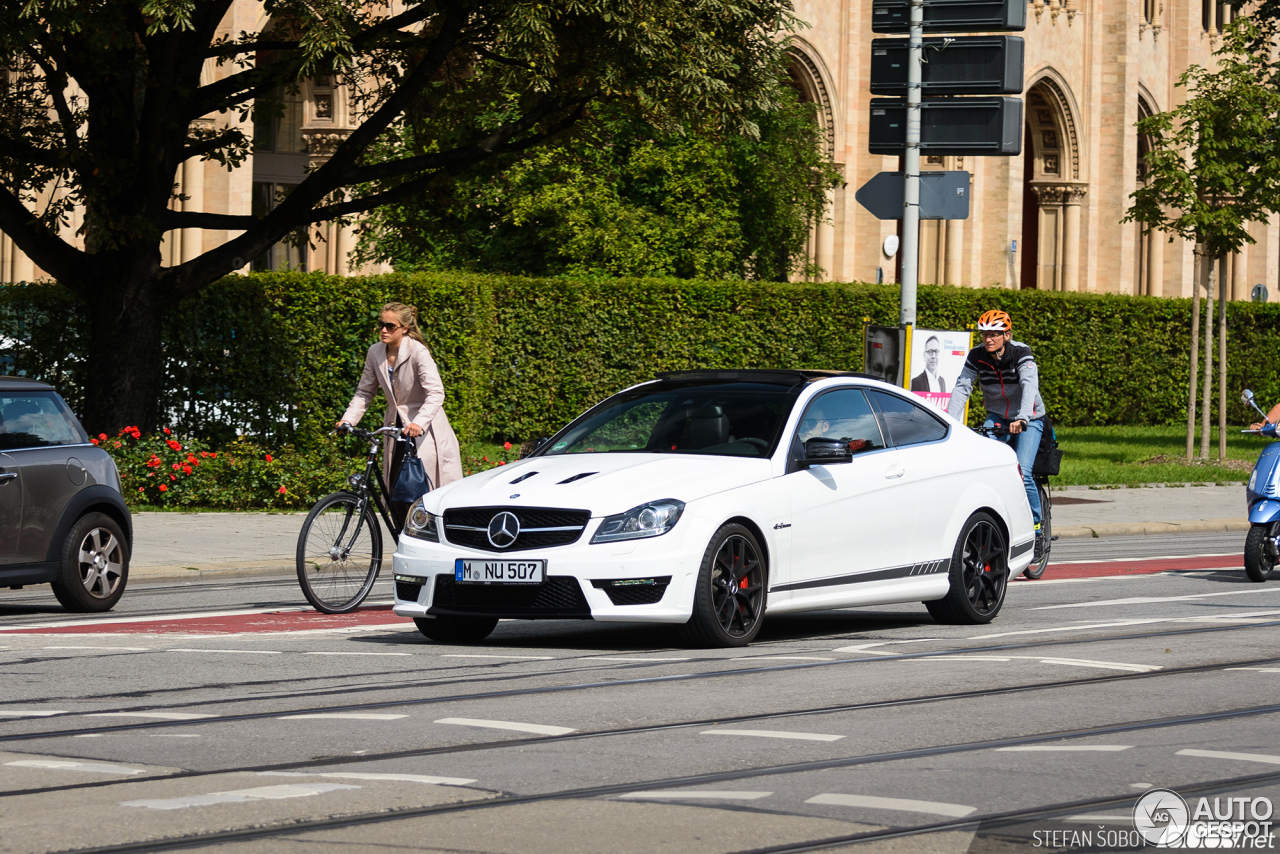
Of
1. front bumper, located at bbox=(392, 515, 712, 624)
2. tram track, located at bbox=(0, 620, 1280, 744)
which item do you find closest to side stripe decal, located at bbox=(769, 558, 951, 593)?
A: tram track, located at bbox=(0, 620, 1280, 744)

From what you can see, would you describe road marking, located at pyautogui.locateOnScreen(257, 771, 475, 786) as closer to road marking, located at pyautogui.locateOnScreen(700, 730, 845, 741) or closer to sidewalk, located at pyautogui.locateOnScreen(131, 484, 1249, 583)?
road marking, located at pyautogui.locateOnScreen(700, 730, 845, 741)

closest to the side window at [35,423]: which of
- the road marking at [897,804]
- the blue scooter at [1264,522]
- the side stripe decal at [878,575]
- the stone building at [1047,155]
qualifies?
the side stripe decal at [878,575]

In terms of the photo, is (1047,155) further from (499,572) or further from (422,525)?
(499,572)

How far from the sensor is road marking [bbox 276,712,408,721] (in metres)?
7.46

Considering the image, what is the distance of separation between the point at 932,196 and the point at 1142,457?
556 inches

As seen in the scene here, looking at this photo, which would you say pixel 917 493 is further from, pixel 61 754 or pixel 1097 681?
pixel 61 754

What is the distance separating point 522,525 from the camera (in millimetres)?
9391

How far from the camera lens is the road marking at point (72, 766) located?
6.34 metres

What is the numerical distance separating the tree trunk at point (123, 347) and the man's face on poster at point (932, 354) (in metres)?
8.31

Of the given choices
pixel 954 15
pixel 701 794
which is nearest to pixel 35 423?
pixel 701 794

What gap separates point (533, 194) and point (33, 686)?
910 inches

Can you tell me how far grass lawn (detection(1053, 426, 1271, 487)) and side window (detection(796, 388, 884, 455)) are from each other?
14952 millimetres

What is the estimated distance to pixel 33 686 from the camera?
330 inches

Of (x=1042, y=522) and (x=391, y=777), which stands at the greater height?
(x=1042, y=522)
